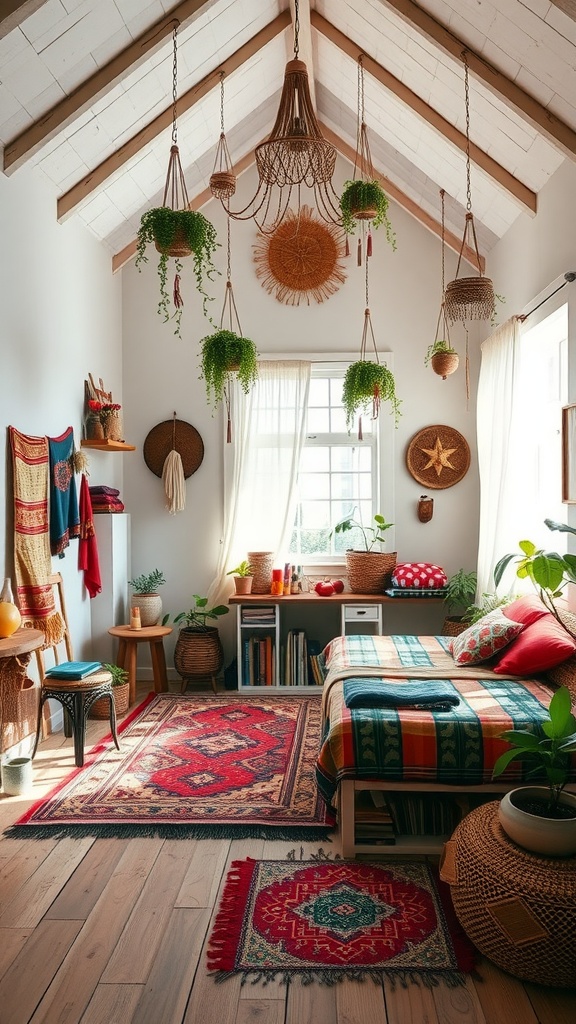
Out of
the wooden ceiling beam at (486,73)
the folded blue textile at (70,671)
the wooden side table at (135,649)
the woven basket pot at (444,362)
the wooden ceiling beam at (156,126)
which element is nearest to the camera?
the wooden ceiling beam at (486,73)

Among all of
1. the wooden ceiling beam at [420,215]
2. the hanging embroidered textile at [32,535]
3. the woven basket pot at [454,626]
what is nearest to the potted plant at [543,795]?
the hanging embroidered textile at [32,535]

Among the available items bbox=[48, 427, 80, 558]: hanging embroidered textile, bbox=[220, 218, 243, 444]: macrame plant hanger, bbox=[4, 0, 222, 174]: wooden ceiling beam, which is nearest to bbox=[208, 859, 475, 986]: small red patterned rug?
bbox=[48, 427, 80, 558]: hanging embroidered textile

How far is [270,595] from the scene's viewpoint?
581cm

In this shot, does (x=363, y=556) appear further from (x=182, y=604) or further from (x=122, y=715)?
(x=122, y=715)

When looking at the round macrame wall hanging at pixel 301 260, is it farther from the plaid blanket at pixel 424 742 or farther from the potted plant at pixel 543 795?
the potted plant at pixel 543 795

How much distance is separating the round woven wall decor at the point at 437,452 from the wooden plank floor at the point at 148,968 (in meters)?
3.60

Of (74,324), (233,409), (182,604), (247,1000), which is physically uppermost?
(74,324)

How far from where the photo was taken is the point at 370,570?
582 cm

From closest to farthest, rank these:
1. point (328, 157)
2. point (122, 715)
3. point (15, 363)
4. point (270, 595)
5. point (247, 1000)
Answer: point (247, 1000)
point (328, 157)
point (15, 363)
point (122, 715)
point (270, 595)

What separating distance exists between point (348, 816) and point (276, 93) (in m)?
4.93

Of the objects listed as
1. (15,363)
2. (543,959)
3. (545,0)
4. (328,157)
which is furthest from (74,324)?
(543,959)

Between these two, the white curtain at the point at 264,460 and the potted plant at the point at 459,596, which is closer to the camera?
the potted plant at the point at 459,596

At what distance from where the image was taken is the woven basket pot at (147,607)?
19.1 feet

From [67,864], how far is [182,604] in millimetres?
3330
